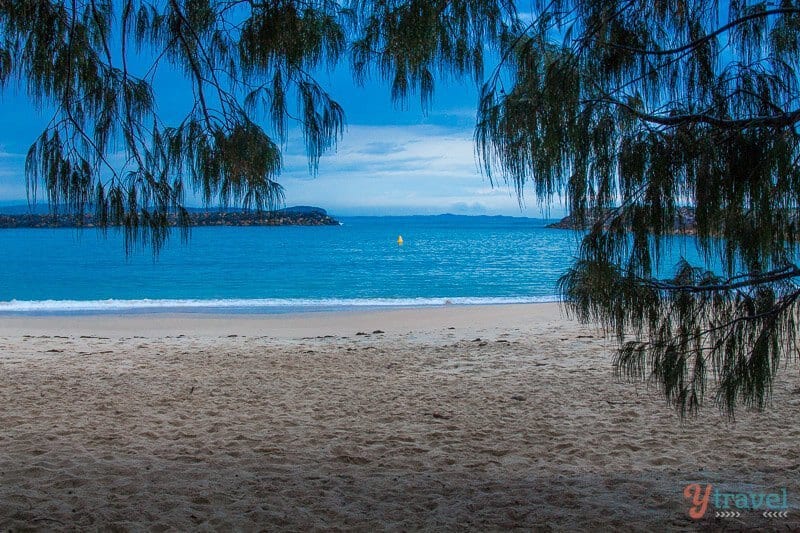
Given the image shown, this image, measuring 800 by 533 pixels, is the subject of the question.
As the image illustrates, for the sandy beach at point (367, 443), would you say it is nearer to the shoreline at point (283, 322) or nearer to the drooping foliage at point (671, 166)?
the drooping foliage at point (671, 166)

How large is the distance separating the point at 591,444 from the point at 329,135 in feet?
7.56

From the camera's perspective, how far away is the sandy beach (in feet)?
8.82

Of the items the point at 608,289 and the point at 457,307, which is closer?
the point at 608,289

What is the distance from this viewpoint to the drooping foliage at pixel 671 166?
1.92 metres

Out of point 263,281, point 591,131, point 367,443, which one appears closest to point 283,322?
point 367,443

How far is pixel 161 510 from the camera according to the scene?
2.70 m

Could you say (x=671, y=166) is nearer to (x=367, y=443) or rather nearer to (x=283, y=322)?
(x=367, y=443)

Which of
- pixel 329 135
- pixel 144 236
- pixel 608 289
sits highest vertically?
pixel 329 135

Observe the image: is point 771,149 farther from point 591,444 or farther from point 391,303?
point 391,303

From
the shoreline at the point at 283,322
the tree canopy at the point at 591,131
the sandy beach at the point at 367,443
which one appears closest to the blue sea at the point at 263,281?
the shoreline at the point at 283,322

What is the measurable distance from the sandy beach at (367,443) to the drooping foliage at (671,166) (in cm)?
91

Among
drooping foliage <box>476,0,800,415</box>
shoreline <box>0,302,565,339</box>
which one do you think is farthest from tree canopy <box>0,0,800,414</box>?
shoreline <box>0,302,565,339</box>

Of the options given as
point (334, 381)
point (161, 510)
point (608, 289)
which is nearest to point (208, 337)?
point (334, 381)

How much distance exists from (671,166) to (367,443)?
240 cm
